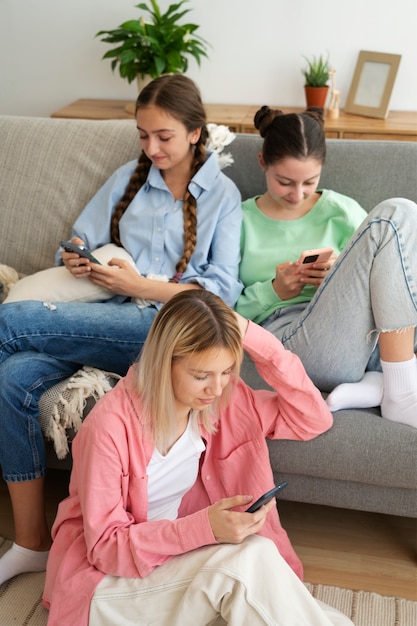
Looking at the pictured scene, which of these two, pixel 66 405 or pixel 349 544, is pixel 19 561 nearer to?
pixel 66 405

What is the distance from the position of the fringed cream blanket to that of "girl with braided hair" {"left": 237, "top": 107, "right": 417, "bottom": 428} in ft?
1.46

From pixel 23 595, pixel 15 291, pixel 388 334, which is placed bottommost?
pixel 23 595

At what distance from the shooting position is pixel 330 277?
5.73ft

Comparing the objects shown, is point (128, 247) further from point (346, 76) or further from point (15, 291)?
point (346, 76)

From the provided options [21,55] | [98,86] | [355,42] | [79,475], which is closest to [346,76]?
[355,42]

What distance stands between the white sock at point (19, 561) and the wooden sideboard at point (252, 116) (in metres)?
2.07

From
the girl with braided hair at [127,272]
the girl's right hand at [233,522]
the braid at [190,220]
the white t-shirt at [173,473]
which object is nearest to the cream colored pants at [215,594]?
the girl's right hand at [233,522]

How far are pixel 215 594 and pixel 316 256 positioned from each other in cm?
86

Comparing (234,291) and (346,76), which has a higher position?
(346,76)

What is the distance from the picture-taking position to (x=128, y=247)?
6.89ft

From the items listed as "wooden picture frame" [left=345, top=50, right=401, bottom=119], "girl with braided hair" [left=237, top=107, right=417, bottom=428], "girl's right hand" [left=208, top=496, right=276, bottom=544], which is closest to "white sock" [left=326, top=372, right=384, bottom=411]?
"girl with braided hair" [left=237, top=107, right=417, bottom=428]

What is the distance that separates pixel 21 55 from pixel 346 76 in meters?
1.60

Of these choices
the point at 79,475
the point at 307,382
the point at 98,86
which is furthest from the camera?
the point at 98,86

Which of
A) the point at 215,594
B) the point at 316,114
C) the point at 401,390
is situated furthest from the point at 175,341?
the point at 316,114
